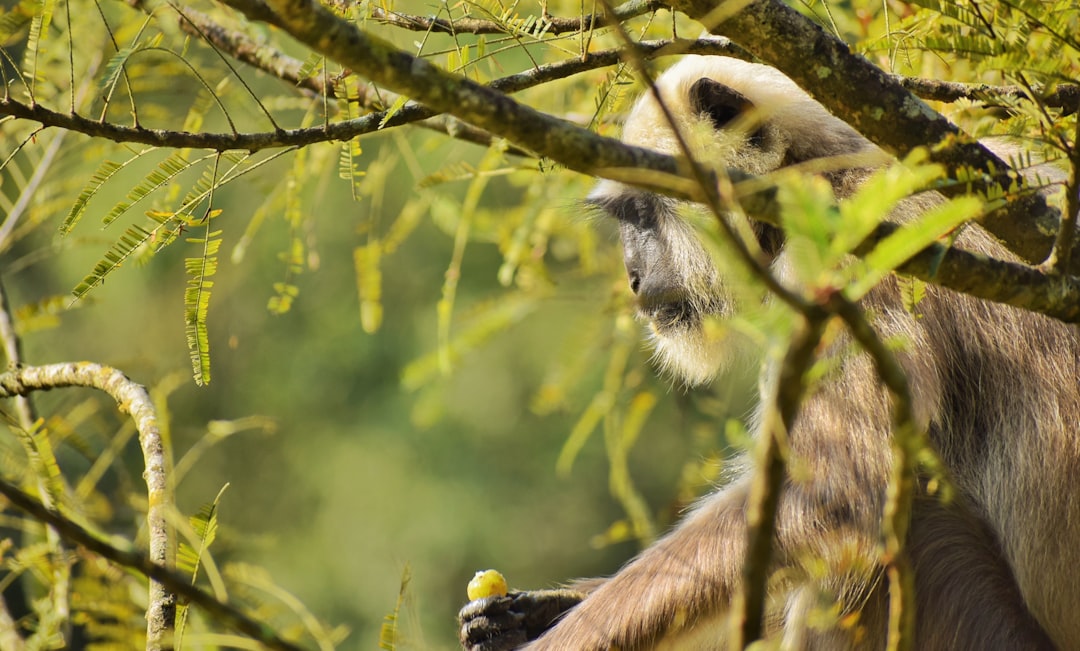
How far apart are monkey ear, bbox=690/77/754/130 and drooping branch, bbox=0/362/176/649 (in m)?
1.97

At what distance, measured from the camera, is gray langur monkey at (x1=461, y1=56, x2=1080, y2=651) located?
9.61 feet

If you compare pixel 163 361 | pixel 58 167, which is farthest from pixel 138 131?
pixel 163 361

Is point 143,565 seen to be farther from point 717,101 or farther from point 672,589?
point 717,101

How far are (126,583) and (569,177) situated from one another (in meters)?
2.14

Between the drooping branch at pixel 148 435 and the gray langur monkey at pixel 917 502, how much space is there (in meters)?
1.23

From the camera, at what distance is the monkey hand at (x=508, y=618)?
3.63 m

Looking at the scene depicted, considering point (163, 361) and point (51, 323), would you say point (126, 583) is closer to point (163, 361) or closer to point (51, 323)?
point (51, 323)

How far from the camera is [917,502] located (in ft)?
10.5

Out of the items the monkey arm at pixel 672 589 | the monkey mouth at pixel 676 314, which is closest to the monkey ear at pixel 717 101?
the monkey mouth at pixel 676 314

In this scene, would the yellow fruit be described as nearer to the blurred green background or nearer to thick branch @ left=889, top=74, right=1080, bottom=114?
thick branch @ left=889, top=74, right=1080, bottom=114

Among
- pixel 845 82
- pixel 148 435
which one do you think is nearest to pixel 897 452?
pixel 845 82

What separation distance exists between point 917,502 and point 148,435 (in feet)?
7.10

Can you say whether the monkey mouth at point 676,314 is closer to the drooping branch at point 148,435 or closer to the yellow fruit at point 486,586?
the yellow fruit at point 486,586

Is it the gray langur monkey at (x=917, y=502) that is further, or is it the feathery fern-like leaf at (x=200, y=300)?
the gray langur monkey at (x=917, y=502)
